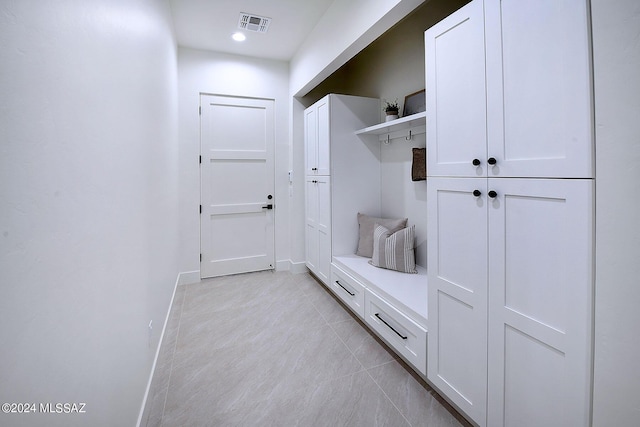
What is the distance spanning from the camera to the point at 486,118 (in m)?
1.26

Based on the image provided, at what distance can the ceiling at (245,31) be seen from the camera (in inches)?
103

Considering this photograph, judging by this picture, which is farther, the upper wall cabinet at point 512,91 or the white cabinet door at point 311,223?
the white cabinet door at point 311,223

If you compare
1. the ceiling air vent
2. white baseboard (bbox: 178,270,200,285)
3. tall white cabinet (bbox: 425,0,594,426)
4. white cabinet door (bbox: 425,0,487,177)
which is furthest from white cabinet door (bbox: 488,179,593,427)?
white baseboard (bbox: 178,270,200,285)

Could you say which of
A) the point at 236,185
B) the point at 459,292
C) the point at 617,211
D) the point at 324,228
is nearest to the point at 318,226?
the point at 324,228

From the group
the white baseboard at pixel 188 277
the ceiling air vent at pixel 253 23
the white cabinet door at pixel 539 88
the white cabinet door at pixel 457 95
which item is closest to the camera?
the white cabinet door at pixel 539 88

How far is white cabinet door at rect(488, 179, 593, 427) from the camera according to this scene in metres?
0.96

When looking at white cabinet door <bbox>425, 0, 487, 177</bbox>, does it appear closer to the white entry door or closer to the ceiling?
the ceiling

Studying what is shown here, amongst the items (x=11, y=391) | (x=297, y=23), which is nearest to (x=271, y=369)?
(x=11, y=391)

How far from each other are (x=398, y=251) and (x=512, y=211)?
131cm

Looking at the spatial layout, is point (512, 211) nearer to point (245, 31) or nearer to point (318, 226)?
point (318, 226)

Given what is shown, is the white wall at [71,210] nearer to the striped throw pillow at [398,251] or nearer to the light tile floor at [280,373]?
the light tile floor at [280,373]

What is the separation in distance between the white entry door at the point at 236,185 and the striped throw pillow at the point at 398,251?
186cm

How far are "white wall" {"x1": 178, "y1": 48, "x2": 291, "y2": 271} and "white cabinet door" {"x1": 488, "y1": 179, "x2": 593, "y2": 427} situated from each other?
10.6 feet

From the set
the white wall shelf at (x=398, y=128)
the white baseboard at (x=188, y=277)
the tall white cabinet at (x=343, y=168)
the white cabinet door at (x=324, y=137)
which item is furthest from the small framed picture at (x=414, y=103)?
the white baseboard at (x=188, y=277)
